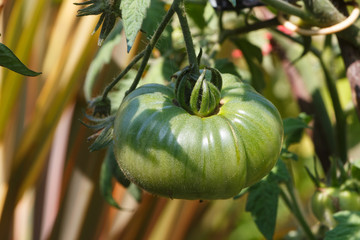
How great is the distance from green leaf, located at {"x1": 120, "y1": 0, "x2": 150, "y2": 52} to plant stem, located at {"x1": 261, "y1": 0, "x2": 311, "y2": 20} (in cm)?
26

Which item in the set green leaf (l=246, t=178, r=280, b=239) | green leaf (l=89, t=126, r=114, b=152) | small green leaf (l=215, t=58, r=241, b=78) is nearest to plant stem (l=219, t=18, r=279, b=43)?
small green leaf (l=215, t=58, r=241, b=78)

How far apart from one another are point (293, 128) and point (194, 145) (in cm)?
42

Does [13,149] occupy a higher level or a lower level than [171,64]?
lower

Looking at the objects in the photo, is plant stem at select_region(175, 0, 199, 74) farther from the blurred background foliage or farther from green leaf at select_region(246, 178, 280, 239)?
the blurred background foliage

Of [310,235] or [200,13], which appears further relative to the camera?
[200,13]

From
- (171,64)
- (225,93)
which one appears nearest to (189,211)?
(171,64)

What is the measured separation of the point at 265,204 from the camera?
0.74 meters

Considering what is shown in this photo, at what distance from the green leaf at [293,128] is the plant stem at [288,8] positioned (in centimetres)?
20

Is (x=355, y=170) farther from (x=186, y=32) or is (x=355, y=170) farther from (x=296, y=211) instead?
(x=186, y=32)

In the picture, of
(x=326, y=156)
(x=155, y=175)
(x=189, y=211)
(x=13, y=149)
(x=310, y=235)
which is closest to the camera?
(x=155, y=175)

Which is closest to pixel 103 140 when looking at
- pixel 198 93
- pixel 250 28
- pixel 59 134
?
pixel 198 93

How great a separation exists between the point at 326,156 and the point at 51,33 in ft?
4.22

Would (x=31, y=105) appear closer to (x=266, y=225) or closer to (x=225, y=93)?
(x=266, y=225)

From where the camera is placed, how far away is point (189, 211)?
2113mm
